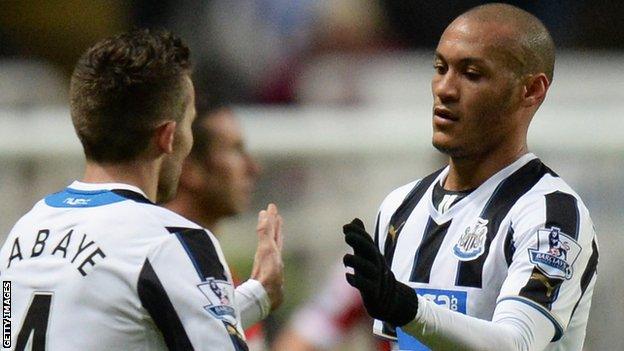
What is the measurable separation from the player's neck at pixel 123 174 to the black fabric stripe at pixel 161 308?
1.13 ft

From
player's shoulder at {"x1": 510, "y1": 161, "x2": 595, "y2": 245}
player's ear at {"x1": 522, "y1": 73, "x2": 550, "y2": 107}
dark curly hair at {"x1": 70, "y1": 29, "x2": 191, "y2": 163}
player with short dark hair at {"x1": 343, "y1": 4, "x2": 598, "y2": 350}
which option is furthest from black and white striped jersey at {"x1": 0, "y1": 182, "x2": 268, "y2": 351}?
player's ear at {"x1": 522, "y1": 73, "x2": 550, "y2": 107}

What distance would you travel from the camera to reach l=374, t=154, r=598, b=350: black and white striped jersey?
13.1 ft

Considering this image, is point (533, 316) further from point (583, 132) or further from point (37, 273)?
point (583, 132)

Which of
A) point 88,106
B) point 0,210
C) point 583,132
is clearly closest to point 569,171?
point 583,132

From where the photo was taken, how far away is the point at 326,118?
8.38 meters

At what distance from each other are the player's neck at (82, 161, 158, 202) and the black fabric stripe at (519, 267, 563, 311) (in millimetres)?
1140

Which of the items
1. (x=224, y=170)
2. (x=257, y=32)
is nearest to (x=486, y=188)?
(x=224, y=170)

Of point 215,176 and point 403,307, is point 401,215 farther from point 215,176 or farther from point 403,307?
point 215,176

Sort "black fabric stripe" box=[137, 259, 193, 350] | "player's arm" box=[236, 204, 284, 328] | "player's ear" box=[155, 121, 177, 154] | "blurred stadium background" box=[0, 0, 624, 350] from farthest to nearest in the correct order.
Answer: "blurred stadium background" box=[0, 0, 624, 350]
"player's arm" box=[236, 204, 284, 328]
"player's ear" box=[155, 121, 177, 154]
"black fabric stripe" box=[137, 259, 193, 350]

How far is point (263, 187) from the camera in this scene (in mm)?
8047

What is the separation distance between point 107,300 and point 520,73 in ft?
5.23

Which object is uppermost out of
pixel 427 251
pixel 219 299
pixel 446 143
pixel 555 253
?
pixel 446 143

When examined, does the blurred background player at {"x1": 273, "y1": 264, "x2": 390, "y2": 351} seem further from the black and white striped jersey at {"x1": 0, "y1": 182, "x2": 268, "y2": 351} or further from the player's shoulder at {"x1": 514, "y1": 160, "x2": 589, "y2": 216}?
the black and white striped jersey at {"x1": 0, "y1": 182, "x2": 268, "y2": 351}

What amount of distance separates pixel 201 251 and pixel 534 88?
1.37 m
